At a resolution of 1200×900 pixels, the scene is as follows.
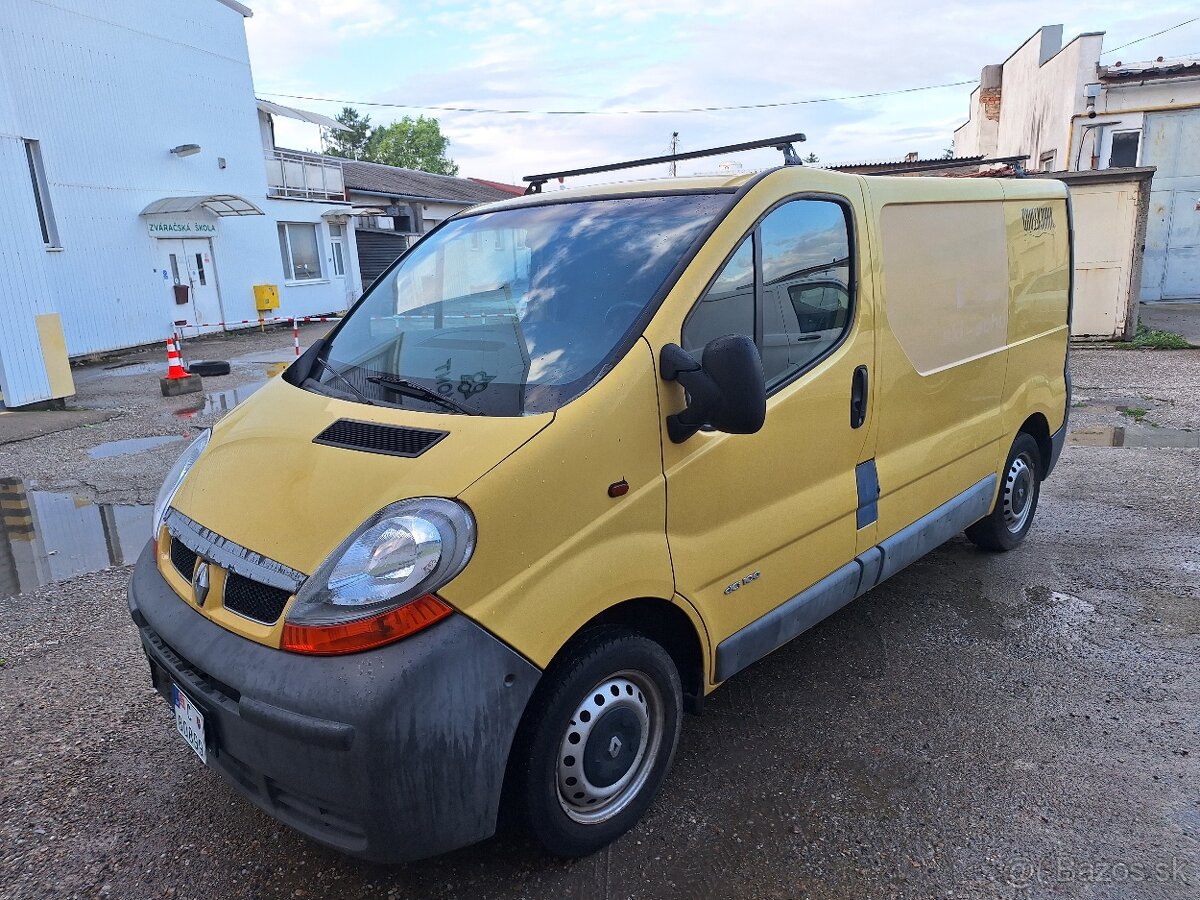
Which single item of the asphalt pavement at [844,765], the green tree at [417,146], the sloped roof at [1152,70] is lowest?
the asphalt pavement at [844,765]

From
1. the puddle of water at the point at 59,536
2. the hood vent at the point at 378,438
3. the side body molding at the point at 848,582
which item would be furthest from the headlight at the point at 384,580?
the puddle of water at the point at 59,536

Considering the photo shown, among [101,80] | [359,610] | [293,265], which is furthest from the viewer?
[293,265]

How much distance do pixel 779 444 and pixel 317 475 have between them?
1.52 m

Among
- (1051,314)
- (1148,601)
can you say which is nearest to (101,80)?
(1051,314)

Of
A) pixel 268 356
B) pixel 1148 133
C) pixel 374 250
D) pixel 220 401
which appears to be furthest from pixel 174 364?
pixel 1148 133

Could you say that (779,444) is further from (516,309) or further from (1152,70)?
(1152,70)

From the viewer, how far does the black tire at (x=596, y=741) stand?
221 cm

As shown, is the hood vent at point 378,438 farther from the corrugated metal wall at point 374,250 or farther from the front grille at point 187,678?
the corrugated metal wall at point 374,250

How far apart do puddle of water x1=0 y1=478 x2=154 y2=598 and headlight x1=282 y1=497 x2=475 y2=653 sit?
3.10m

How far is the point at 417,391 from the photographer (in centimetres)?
256

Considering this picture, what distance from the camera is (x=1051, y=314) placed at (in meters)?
4.59

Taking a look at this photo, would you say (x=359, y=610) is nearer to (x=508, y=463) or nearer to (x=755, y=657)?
(x=508, y=463)

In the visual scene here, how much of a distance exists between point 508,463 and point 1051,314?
3862 millimetres

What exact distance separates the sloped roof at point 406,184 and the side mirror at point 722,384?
2462 centimetres
